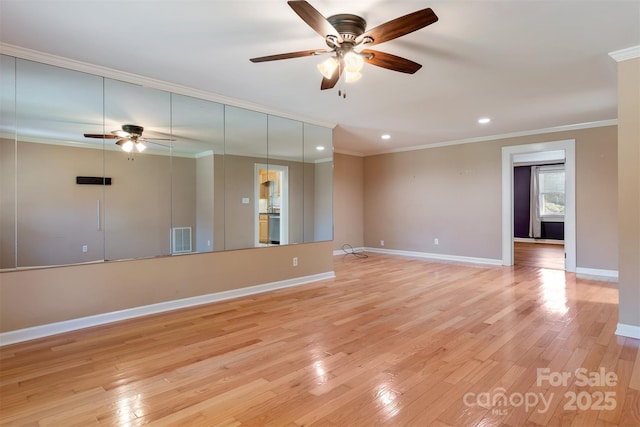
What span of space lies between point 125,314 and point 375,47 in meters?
3.49

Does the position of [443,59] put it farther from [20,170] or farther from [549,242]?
[549,242]

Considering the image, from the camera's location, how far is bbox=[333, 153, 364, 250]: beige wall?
8.02 m

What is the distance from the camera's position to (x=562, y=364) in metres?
2.43

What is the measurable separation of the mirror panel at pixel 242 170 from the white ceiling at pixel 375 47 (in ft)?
0.96

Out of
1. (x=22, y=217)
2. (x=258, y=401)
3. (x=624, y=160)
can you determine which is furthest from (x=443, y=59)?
(x=22, y=217)

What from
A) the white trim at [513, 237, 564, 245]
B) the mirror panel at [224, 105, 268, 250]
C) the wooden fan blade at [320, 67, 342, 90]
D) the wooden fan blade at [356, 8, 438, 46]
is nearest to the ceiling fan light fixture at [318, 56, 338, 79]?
the wooden fan blade at [320, 67, 342, 90]

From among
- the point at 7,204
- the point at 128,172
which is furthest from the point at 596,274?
the point at 7,204

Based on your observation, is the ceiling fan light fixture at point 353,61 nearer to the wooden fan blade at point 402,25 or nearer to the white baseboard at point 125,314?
the wooden fan blade at point 402,25

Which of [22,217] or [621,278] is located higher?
[22,217]

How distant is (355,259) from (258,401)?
216 inches

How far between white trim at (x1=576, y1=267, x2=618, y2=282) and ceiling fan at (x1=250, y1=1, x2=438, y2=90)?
16.2ft

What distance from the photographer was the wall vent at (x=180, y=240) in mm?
3793

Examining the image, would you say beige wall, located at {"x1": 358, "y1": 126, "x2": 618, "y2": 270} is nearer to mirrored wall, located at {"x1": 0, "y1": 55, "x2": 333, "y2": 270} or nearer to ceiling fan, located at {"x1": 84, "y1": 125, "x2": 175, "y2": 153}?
mirrored wall, located at {"x1": 0, "y1": 55, "x2": 333, "y2": 270}

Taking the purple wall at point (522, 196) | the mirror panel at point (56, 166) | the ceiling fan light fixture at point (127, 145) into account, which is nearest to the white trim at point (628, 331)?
the mirror panel at point (56, 166)
